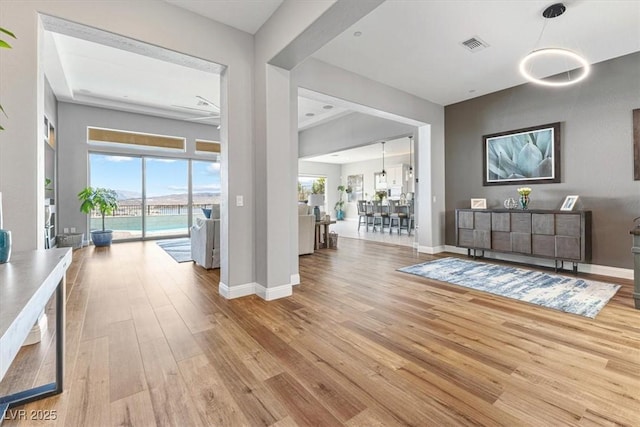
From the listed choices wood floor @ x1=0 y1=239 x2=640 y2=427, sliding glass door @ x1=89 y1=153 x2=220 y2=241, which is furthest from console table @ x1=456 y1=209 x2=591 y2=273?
sliding glass door @ x1=89 y1=153 x2=220 y2=241

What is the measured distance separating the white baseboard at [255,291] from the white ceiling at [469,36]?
3.15 m

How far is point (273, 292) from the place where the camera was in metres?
3.21

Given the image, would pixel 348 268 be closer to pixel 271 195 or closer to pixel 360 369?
pixel 271 195

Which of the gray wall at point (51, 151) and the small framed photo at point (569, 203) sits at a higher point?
the gray wall at point (51, 151)

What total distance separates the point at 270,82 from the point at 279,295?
2390mm

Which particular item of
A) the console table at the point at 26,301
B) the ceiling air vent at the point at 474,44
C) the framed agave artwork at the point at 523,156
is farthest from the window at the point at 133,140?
the framed agave artwork at the point at 523,156

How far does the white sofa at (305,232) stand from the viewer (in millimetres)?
5695

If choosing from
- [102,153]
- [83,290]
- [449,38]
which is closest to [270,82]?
[449,38]

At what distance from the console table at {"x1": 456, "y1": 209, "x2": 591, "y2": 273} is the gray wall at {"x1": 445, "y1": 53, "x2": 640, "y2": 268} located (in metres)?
0.31

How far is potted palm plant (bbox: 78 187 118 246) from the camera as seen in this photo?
6.59 m

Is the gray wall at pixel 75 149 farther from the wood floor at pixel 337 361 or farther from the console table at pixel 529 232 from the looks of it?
the console table at pixel 529 232

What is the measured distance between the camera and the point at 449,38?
3.58m

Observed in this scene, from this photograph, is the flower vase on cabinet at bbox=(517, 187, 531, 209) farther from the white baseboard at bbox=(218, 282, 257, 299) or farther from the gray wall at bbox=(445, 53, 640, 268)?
the white baseboard at bbox=(218, 282, 257, 299)

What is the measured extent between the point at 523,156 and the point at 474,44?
2.33 metres
